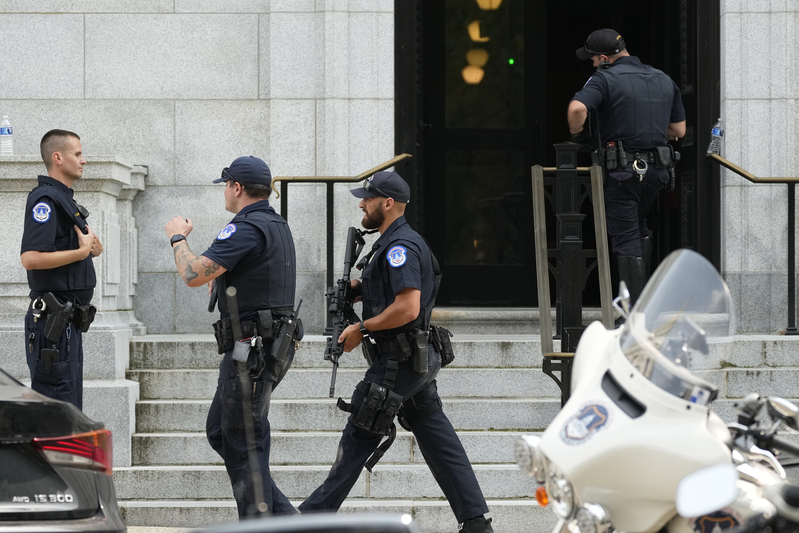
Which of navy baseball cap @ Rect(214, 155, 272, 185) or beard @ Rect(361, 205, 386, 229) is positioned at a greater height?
navy baseball cap @ Rect(214, 155, 272, 185)

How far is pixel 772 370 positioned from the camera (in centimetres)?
669

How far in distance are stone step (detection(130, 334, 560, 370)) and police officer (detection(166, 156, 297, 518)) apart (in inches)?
79.6

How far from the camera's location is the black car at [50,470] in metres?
3.11

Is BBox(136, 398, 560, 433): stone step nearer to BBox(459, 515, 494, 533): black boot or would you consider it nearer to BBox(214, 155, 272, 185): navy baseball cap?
BBox(459, 515, 494, 533): black boot

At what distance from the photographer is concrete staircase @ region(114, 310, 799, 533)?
589 cm

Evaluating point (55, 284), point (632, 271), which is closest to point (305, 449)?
point (55, 284)

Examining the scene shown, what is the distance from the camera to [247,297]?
4.77 meters

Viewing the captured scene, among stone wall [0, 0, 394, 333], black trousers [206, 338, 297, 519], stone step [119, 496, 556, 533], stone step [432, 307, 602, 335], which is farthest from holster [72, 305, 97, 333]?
stone step [432, 307, 602, 335]

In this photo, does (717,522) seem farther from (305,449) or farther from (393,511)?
(305,449)

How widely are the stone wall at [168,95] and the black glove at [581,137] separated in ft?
7.61

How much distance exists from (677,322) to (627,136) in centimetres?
452

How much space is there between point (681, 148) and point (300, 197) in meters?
3.30

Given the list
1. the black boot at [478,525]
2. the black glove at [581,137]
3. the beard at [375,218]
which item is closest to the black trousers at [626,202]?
the black glove at [581,137]

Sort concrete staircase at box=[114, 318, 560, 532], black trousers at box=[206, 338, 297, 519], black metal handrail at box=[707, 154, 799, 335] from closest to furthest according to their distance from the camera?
black trousers at box=[206, 338, 297, 519] → concrete staircase at box=[114, 318, 560, 532] → black metal handrail at box=[707, 154, 799, 335]
